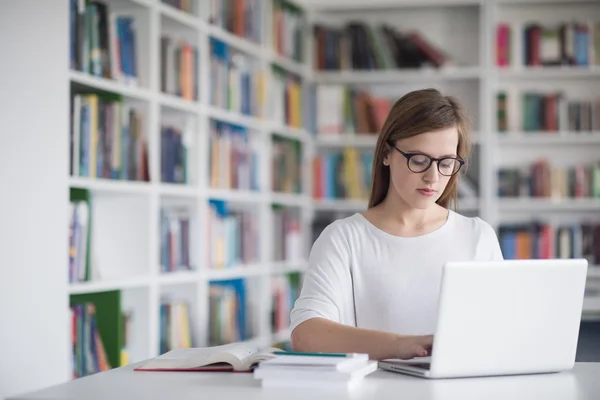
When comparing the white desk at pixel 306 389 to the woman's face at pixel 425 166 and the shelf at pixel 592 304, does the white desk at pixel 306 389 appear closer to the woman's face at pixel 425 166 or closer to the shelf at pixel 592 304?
the woman's face at pixel 425 166

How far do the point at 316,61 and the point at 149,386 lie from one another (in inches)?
162

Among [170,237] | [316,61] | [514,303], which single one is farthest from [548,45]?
[514,303]

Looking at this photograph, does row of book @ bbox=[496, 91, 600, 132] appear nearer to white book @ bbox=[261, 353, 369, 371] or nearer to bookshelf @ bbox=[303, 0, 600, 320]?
bookshelf @ bbox=[303, 0, 600, 320]

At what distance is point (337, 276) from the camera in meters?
2.21

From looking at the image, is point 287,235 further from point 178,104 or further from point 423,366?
point 423,366

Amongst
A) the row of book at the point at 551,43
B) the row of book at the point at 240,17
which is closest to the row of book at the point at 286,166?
the row of book at the point at 240,17

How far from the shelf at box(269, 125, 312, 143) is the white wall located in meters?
2.00

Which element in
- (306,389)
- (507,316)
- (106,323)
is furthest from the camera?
(106,323)

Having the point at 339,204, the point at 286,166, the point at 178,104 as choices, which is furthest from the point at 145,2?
the point at 339,204

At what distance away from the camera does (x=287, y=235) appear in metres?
5.26

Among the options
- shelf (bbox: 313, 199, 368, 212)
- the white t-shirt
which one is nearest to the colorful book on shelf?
the white t-shirt

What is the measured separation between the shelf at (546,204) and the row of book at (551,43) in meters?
0.75

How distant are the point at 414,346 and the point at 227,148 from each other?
9.25 feet

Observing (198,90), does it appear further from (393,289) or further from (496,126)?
(393,289)
